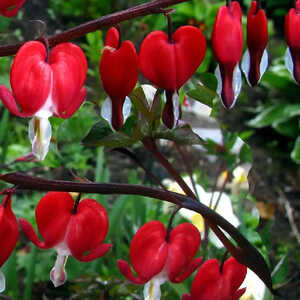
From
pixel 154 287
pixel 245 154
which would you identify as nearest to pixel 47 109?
pixel 154 287

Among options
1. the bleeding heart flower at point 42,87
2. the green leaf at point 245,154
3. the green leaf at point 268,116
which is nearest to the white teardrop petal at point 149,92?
the bleeding heart flower at point 42,87

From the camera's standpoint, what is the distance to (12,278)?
1345mm

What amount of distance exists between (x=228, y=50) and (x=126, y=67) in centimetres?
9

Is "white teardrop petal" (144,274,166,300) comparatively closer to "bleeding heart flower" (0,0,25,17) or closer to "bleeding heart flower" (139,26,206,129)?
"bleeding heart flower" (139,26,206,129)

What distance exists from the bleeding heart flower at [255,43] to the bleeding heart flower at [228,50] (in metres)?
0.01

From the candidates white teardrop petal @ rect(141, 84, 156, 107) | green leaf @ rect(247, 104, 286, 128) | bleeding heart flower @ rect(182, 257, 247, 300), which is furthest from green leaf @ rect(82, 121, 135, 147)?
green leaf @ rect(247, 104, 286, 128)

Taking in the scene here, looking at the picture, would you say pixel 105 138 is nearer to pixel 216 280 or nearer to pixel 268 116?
pixel 216 280

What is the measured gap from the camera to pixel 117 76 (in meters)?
0.49

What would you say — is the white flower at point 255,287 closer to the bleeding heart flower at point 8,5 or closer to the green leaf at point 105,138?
the green leaf at point 105,138

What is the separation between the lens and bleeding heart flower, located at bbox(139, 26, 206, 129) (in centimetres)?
50

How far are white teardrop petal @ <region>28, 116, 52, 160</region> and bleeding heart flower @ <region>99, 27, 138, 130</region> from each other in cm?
5

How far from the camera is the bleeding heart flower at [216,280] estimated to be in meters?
0.63

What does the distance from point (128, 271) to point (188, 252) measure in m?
0.07

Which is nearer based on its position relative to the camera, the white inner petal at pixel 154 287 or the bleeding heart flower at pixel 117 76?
the bleeding heart flower at pixel 117 76
